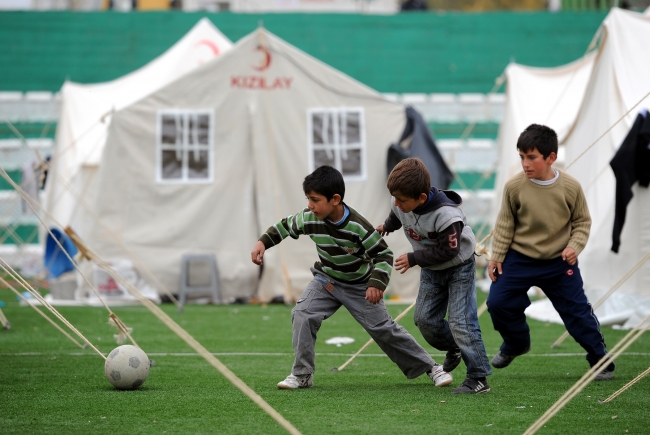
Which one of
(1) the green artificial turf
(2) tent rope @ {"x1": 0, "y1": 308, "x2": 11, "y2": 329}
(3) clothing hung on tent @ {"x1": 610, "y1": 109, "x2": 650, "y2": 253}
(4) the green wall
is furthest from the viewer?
(4) the green wall

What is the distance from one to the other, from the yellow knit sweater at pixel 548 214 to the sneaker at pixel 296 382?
1.35m

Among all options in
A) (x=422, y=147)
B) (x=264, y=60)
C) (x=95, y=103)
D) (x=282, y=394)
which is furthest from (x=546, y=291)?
(x=95, y=103)

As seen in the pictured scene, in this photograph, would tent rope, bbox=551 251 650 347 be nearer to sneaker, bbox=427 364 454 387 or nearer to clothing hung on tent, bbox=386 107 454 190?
sneaker, bbox=427 364 454 387

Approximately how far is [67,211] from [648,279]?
8.94 meters

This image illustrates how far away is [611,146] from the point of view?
26.3 feet

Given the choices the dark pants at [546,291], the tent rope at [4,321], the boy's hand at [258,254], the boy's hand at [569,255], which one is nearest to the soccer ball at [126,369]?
the boy's hand at [258,254]

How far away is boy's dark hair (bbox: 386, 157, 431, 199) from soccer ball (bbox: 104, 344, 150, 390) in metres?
1.65

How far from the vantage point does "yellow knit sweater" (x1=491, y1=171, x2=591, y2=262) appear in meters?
4.55

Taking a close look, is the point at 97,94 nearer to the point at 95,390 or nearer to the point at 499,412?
the point at 95,390

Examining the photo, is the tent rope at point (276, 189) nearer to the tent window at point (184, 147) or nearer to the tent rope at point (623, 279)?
the tent window at point (184, 147)

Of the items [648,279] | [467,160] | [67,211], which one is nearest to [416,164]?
[648,279]

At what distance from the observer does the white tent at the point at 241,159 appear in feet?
33.9

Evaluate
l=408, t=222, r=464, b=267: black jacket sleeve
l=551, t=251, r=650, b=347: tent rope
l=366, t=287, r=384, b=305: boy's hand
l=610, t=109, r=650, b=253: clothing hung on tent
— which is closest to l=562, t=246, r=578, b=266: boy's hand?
l=551, t=251, r=650, b=347: tent rope

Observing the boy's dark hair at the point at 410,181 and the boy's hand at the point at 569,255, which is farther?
the boy's hand at the point at 569,255
